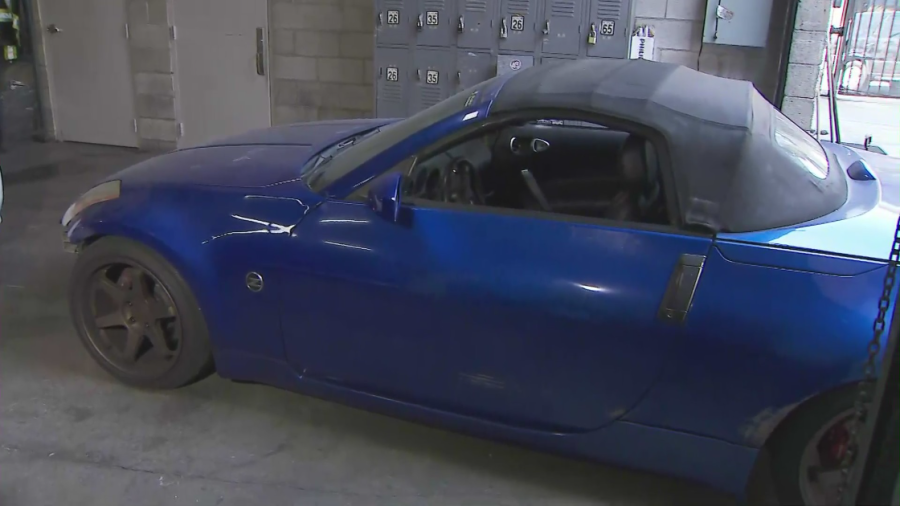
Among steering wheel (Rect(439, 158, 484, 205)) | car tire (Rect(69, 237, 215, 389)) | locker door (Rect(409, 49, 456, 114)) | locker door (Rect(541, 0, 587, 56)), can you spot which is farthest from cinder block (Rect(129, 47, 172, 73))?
steering wheel (Rect(439, 158, 484, 205))

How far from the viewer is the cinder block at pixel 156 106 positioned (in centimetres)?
704

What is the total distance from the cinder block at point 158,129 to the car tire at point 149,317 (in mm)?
4511

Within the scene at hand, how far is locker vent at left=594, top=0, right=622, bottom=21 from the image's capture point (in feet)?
17.2

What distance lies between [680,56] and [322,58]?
303 centimetres

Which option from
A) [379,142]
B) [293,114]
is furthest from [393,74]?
[379,142]

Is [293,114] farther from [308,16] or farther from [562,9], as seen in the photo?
[562,9]

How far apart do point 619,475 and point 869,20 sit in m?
5.11

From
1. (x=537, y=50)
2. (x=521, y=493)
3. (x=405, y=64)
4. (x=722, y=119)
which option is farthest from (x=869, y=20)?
(x=521, y=493)

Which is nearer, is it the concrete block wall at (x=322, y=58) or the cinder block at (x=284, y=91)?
the concrete block wall at (x=322, y=58)

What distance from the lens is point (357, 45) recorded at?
633 cm

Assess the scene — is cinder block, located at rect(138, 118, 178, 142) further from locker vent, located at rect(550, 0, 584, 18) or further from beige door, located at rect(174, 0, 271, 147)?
locker vent, located at rect(550, 0, 584, 18)

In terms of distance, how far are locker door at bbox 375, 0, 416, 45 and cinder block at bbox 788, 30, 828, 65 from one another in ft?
9.15

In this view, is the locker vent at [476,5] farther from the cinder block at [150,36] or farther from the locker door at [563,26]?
the cinder block at [150,36]

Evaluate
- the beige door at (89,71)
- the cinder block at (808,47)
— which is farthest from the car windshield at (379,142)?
the beige door at (89,71)
